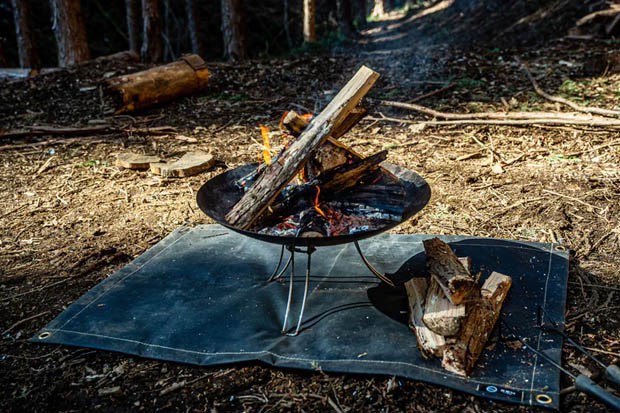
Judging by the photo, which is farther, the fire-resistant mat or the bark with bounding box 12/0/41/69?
the bark with bounding box 12/0/41/69

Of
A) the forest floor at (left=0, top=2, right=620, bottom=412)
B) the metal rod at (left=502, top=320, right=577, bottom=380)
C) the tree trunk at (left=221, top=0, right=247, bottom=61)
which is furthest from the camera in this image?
the tree trunk at (left=221, top=0, right=247, bottom=61)

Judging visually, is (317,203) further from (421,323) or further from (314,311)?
(421,323)

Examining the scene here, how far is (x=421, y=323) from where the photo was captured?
2.55 meters

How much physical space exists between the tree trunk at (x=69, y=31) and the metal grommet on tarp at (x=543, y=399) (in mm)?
10788

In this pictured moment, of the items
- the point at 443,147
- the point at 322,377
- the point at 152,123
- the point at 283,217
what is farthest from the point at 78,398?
the point at 152,123

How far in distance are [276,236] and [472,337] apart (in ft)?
3.72

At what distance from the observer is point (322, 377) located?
7.97ft

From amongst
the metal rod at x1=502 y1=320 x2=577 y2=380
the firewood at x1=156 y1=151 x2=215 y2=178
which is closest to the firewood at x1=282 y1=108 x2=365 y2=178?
the metal rod at x1=502 y1=320 x2=577 y2=380

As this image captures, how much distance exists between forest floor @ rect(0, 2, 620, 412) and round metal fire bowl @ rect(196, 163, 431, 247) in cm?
71

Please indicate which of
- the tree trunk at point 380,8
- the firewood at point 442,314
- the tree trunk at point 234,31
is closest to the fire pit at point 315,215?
the firewood at point 442,314

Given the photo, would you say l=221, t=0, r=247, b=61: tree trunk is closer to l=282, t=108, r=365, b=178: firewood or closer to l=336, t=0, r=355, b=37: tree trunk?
l=336, t=0, r=355, b=37: tree trunk

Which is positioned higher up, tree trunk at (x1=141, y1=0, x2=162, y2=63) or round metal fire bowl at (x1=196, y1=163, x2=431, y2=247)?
tree trunk at (x1=141, y1=0, x2=162, y2=63)

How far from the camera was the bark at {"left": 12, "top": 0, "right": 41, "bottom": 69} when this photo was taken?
11078mm

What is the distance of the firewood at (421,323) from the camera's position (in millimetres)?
2393
